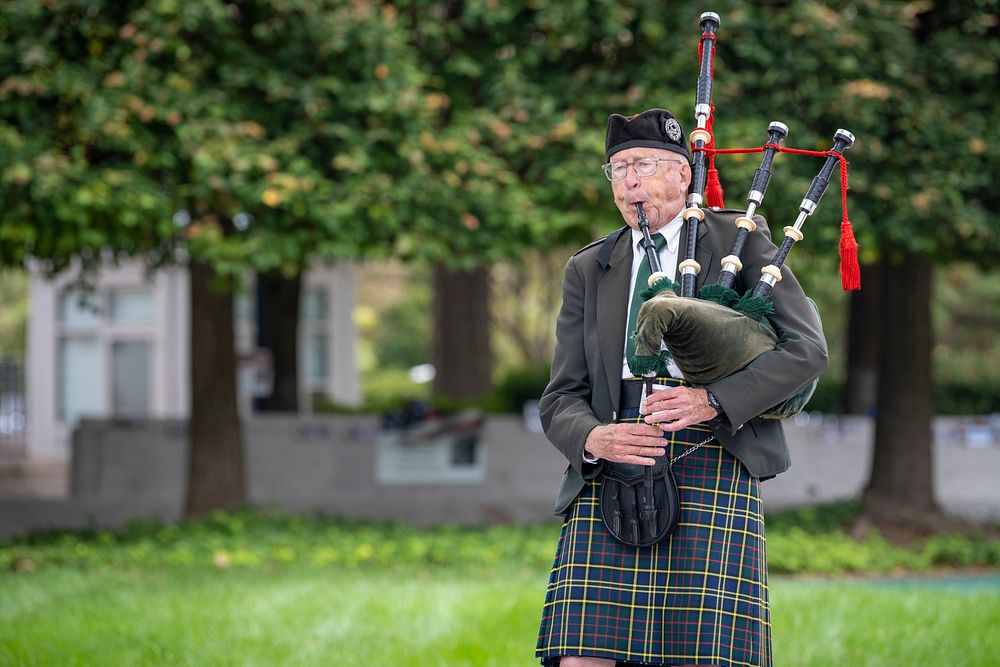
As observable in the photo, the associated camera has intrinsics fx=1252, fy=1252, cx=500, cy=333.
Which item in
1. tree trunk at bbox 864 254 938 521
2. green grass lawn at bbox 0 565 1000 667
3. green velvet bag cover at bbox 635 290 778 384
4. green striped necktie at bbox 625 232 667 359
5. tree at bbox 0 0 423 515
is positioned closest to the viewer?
green velvet bag cover at bbox 635 290 778 384

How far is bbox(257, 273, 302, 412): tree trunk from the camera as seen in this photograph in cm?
1631

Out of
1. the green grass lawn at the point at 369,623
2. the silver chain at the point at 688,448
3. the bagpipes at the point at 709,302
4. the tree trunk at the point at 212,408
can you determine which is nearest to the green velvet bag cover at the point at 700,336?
the bagpipes at the point at 709,302

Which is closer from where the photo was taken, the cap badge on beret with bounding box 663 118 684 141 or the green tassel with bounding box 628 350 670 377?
the green tassel with bounding box 628 350 670 377

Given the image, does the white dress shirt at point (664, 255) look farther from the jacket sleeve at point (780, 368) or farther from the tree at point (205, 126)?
the tree at point (205, 126)

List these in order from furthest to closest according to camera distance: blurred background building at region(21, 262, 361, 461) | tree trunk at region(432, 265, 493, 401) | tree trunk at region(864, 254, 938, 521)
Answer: blurred background building at region(21, 262, 361, 461) < tree trunk at region(432, 265, 493, 401) < tree trunk at region(864, 254, 938, 521)

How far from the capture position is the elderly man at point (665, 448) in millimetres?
3285

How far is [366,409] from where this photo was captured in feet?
53.5

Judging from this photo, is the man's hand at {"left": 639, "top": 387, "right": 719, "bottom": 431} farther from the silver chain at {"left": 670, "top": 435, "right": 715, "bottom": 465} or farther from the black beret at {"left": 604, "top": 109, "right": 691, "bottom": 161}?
the black beret at {"left": 604, "top": 109, "right": 691, "bottom": 161}

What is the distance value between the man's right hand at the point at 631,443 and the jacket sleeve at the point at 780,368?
0.20m

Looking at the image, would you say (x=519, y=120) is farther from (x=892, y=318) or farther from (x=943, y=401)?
(x=943, y=401)

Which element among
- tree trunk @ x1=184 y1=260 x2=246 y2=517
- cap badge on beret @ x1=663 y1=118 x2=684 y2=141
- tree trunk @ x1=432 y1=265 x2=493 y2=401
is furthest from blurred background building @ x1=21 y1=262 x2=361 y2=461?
cap badge on beret @ x1=663 y1=118 x2=684 y2=141

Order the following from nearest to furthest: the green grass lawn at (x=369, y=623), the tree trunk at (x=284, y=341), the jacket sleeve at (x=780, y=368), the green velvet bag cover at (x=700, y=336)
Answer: the green velvet bag cover at (x=700, y=336), the jacket sleeve at (x=780, y=368), the green grass lawn at (x=369, y=623), the tree trunk at (x=284, y=341)

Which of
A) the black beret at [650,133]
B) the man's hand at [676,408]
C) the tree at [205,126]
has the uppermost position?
the tree at [205,126]

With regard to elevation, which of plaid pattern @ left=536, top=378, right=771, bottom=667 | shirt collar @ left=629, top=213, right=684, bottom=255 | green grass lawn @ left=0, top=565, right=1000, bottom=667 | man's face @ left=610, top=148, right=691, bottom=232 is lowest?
green grass lawn @ left=0, top=565, right=1000, bottom=667
